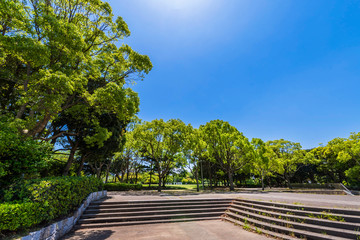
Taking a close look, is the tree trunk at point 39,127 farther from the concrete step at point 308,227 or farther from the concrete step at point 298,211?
the concrete step at point 298,211

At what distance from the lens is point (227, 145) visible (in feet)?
75.9

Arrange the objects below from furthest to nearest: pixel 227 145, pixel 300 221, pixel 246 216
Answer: pixel 227 145 → pixel 246 216 → pixel 300 221

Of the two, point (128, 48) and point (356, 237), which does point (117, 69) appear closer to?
point (128, 48)

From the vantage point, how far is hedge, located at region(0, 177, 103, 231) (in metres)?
3.60

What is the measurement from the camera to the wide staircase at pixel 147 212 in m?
6.95

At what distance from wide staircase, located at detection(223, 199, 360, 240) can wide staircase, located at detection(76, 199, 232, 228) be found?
167 cm

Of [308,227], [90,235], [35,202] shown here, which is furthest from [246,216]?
[35,202]

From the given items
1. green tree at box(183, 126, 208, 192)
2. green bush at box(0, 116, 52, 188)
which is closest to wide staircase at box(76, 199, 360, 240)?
green bush at box(0, 116, 52, 188)

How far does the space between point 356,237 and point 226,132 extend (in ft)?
66.8

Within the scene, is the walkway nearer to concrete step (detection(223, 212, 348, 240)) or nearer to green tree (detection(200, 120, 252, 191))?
concrete step (detection(223, 212, 348, 240))

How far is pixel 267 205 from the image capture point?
24.1 ft

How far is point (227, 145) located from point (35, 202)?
22.2 m

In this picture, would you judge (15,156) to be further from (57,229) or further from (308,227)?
→ (308,227)

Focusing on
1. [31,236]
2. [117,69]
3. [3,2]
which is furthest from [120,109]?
[31,236]
